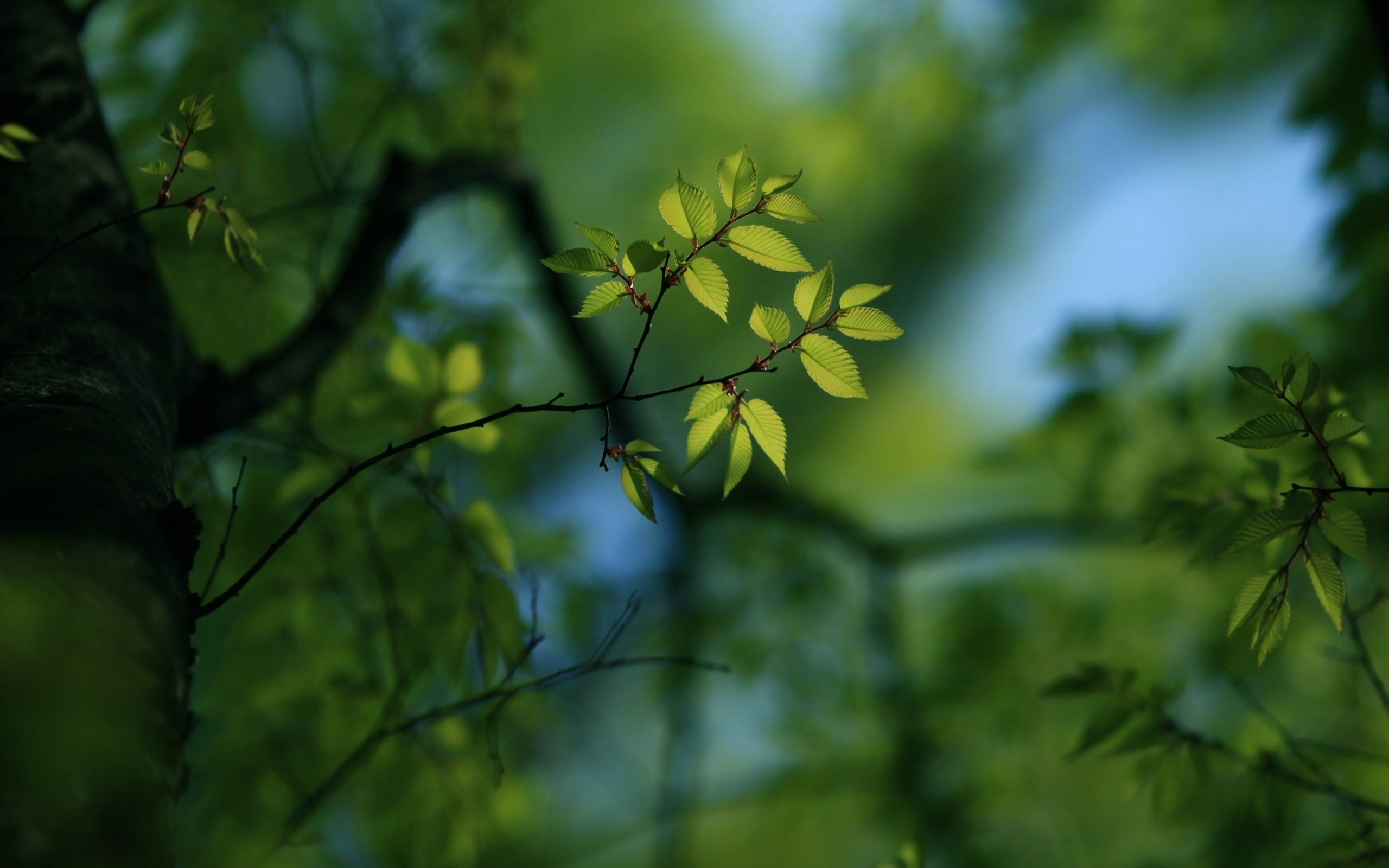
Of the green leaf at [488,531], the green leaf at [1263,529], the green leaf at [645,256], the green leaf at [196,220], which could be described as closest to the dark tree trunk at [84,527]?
the green leaf at [196,220]

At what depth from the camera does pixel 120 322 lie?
963 mm

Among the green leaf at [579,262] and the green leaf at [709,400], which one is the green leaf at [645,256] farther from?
the green leaf at [709,400]

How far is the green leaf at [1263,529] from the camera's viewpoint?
2.63 feet

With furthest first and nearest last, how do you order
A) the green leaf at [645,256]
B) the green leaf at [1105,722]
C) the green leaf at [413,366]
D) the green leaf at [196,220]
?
the green leaf at [413,366] → the green leaf at [1105,722] → the green leaf at [196,220] → the green leaf at [645,256]

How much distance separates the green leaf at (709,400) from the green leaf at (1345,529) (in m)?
0.66

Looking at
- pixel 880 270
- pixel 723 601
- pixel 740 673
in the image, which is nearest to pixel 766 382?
pixel 880 270

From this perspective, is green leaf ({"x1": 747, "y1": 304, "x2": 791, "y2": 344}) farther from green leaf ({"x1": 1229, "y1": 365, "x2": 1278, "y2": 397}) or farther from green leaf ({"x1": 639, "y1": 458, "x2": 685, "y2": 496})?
green leaf ({"x1": 1229, "y1": 365, "x2": 1278, "y2": 397})

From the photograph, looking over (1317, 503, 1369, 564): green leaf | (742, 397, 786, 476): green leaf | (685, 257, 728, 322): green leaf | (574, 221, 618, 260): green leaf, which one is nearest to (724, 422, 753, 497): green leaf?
(742, 397, 786, 476): green leaf

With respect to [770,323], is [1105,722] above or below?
below

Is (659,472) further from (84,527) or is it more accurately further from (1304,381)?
(1304,381)

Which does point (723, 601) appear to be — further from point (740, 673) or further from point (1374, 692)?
point (1374, 692)

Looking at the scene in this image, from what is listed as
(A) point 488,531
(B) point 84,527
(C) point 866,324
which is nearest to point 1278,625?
(C) point 866,324

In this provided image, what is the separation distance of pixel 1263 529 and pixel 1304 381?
168 millimetres

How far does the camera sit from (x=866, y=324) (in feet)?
2.71
